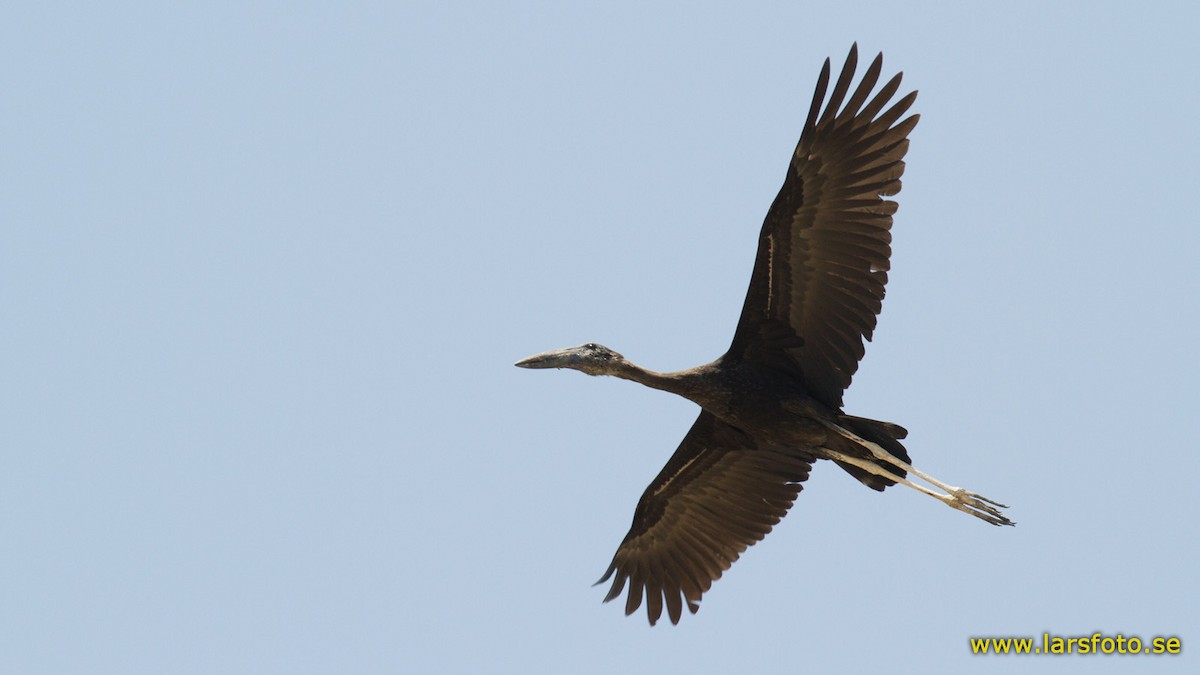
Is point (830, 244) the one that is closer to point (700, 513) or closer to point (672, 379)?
point (672, 379)

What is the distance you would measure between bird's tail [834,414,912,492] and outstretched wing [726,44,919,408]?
0.43 meters

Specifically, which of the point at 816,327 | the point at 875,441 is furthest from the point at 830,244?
the point at 875,441

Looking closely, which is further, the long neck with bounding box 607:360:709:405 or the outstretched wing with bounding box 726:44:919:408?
the long neck with bounding box 607:360:709:405

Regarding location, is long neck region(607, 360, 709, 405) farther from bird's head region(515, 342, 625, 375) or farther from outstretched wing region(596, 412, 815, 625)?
outstretched wing region(596, 412, 815, 625)

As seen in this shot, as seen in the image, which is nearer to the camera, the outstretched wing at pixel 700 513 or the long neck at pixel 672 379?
the long neck at pixel 672 379

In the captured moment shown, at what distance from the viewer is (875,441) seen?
599 inches

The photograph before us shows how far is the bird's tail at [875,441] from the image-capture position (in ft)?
49.7

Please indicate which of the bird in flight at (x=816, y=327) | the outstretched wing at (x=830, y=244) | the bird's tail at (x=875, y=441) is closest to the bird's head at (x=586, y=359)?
the bird in flight at (x=816, y=327)

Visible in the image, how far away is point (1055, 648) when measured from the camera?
1529 centimetres

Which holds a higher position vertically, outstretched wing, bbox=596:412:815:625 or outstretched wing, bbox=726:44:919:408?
outstretched wing, bbox=726:44:919:408

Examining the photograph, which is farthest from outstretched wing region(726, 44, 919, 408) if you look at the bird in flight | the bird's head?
the bird's head

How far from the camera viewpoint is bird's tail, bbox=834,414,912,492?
49.7ft

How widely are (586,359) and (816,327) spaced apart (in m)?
2.26

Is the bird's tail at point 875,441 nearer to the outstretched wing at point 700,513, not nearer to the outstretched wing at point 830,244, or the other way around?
the outstretched wing at point 830,244
